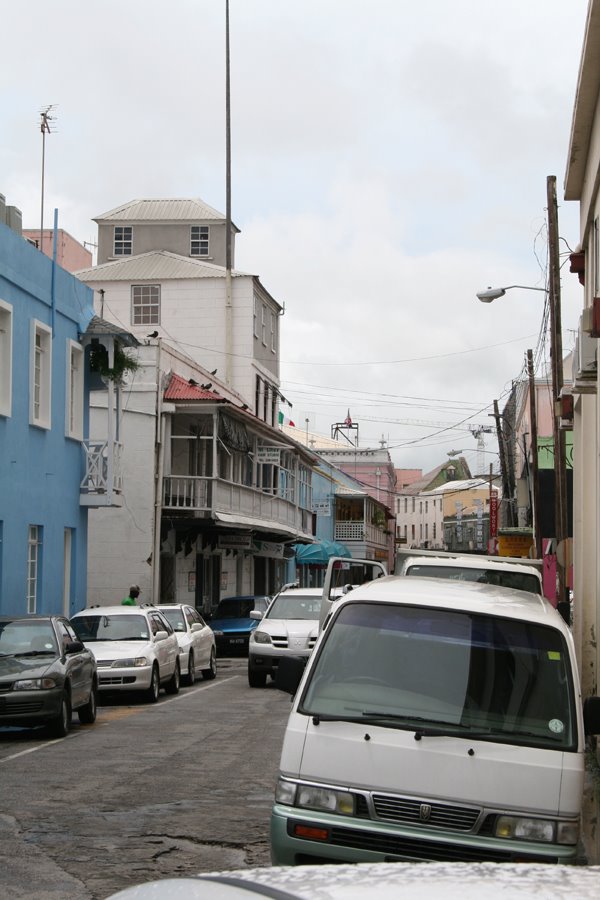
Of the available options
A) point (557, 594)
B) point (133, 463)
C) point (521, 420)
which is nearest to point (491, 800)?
point (557, 594)

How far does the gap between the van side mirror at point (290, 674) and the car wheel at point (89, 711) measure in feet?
32.2

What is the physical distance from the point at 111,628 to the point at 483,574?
927 centimetres

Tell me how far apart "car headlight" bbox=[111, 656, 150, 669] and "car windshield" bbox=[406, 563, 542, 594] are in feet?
24.7

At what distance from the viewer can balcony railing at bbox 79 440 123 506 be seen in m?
26.6

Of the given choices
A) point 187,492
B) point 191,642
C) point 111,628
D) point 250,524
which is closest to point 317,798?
point 111,628

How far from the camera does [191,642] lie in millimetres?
24141

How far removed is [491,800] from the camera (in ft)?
20.2

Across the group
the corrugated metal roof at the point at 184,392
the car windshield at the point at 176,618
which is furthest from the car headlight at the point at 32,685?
the corrugated metal roof at the point at 184,392

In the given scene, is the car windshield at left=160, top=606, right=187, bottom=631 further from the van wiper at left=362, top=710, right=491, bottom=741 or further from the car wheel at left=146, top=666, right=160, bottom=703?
the van wiper at left=362, top=710, right=491, bottom=741

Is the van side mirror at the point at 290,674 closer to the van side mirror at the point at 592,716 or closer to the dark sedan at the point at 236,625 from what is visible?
the van side mirror at the point at 592,716

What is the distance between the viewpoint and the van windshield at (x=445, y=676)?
6.60 metres

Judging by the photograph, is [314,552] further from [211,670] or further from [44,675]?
[44,675]

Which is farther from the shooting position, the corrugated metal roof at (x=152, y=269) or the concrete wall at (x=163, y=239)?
the concrete wall at (x=163, y=239)

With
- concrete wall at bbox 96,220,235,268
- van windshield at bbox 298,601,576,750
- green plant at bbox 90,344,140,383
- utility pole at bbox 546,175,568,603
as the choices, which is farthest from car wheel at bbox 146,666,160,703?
concrete wall at bbox 96,220,235,268
